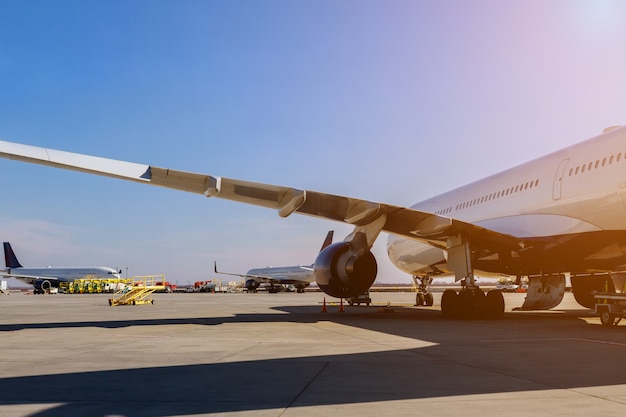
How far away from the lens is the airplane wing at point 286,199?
38.0 feet

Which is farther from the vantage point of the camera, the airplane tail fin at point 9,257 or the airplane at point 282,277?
the airplane tail fin at point 9,257

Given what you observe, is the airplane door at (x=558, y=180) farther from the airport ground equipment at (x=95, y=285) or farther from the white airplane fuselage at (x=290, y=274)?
the airport ground equipment at (x=95, y=285)

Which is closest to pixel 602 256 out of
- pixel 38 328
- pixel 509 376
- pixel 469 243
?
pixel 469 243

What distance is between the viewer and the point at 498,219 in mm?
16516

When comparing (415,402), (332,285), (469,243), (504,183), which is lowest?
(415,402)

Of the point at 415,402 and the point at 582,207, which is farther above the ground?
the point at 582,207

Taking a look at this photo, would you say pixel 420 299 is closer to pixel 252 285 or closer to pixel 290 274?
pixel 290 274

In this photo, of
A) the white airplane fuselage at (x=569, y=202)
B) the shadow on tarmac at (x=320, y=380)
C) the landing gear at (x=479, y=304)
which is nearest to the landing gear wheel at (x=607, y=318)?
the white airplane fuselage at (x=569, y=202)

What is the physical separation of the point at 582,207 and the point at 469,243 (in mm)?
A: 3371

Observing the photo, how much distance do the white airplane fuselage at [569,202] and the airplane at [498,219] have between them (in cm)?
3

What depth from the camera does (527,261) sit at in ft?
51.2

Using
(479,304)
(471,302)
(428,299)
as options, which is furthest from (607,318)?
(428,299)

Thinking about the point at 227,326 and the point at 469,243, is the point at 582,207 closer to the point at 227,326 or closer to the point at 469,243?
the point at 469,243

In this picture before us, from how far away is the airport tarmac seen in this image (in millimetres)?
4805
